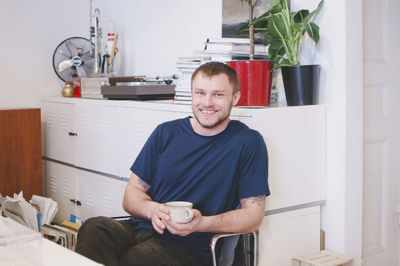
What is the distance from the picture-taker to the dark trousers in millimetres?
1850

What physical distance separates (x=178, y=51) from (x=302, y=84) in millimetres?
1223

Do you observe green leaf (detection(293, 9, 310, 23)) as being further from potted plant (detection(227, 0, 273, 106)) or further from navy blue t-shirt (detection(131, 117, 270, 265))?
navy blue t-shirt (detection(131, 117, 270, 265))

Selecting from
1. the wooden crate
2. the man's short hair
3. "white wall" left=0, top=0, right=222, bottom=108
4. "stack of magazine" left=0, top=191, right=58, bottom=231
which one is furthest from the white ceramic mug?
"white wall" left=0, top=0, right=222, bottom=108

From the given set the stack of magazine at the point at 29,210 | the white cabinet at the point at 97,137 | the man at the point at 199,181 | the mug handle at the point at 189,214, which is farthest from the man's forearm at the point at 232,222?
the stack of magazine at the point at 29,210

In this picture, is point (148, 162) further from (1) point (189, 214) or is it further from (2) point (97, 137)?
(2) point (97, 137)

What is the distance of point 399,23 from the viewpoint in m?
2.90

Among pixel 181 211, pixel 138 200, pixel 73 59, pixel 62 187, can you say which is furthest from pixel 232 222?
pixel 73 59

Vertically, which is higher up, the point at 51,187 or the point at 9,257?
the point at 9,257

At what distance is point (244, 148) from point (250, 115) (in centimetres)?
22

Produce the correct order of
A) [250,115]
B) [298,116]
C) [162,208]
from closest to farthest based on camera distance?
[162,208] < [250,115] < [298,116]

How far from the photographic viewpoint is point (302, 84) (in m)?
2.44

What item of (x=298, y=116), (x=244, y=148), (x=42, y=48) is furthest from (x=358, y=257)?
(x=42, y=48)

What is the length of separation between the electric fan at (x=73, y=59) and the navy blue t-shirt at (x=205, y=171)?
1790 mm

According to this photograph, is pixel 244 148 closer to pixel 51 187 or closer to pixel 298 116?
pixel 298 116
